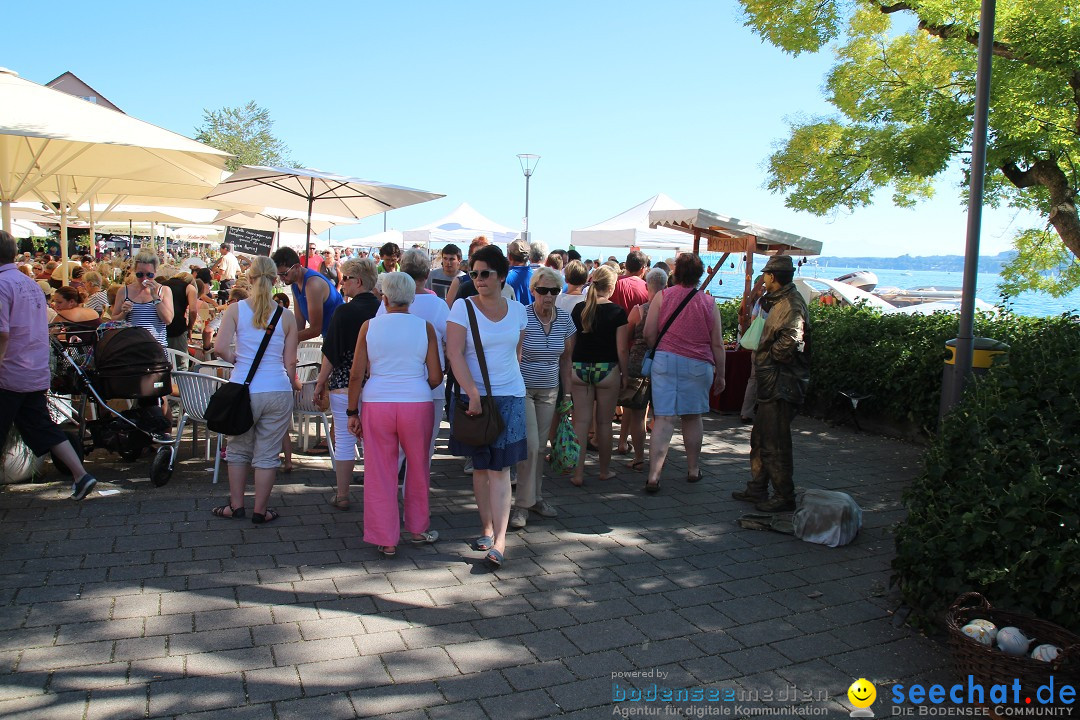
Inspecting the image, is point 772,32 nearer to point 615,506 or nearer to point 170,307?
point 615,506

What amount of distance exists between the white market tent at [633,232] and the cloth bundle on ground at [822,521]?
10.5 metres

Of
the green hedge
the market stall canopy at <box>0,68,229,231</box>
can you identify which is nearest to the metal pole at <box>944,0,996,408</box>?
the green hedge

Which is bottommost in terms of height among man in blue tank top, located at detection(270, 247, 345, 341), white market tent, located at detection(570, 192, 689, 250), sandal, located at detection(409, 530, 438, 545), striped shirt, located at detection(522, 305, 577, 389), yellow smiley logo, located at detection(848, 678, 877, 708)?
yellow smiley logo, located at detection(848, 678, 877, 708)

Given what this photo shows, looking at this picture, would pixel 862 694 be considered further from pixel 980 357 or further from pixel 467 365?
pixel 980 357

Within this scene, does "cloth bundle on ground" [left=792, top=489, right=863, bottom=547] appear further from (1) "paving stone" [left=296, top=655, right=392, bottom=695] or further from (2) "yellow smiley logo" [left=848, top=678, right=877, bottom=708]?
(1) "paving stone" [left=296, top=655, right=392, bottom=695]

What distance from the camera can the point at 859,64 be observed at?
10031 mm

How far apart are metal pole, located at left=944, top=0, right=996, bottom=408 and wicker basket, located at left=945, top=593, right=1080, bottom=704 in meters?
2.15

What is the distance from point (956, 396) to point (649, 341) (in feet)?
7.72

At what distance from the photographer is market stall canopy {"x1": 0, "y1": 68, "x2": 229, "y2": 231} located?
6.40m

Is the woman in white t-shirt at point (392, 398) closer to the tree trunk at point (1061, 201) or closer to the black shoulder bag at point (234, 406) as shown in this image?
the black shoulder bag at point (234, 406)

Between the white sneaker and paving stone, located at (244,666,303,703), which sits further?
the white sneaker

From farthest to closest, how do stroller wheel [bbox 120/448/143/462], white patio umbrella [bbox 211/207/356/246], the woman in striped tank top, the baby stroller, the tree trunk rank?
1. white patio umbrella [bbox 211/207/356/246]
2. the tree trunk
3. the woman in striped tank top
4. stroller wheel [bbox 120/448/143/462]
5. the baby stroller

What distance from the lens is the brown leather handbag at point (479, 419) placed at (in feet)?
14.8

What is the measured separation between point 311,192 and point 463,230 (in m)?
11.8
